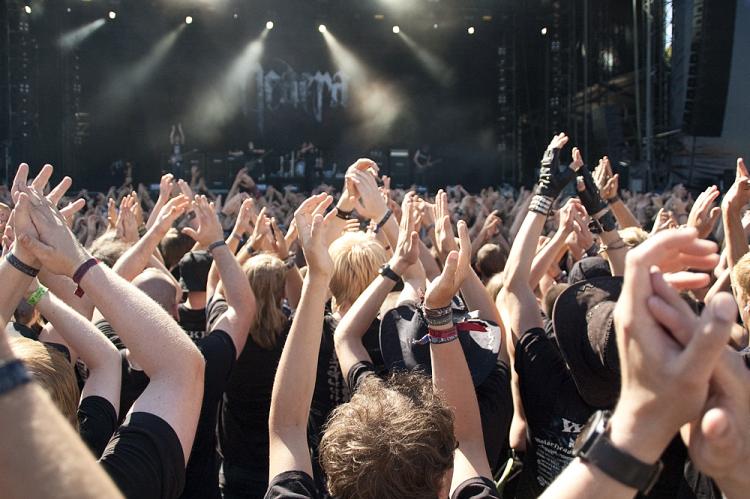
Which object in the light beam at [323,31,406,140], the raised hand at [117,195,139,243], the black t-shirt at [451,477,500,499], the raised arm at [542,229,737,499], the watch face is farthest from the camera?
the light beam at [323,31,406,140]

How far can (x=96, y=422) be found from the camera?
178 cm

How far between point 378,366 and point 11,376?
1.76m

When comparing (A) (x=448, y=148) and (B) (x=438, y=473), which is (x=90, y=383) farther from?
(A) (x=448, y=148)

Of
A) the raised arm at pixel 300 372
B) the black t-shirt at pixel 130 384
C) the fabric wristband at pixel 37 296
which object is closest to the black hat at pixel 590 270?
the raised arm at pixel 300 372

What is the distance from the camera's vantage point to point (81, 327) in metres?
1.96

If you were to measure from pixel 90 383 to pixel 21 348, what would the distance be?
1.08ft

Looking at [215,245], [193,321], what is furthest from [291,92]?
[215,245]

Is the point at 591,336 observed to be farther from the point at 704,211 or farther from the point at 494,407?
the point at 704,211

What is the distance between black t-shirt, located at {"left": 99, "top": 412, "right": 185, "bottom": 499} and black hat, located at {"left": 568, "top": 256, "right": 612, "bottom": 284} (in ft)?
6.85

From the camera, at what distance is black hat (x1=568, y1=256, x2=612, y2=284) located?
3172 mm

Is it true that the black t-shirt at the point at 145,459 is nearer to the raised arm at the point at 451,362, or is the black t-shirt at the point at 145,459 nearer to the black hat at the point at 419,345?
the raised arm at the point at 451,362

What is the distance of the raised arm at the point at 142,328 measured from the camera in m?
1.54

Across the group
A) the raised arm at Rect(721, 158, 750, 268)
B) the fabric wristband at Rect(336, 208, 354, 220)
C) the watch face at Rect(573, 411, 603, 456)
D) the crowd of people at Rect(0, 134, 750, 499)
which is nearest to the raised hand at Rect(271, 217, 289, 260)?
the crowd of people at Rect(0, 134, 750, 499)

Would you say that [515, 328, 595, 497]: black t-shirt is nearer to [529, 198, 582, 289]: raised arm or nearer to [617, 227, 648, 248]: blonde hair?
[529, 198, 582, 289]: raised arm
